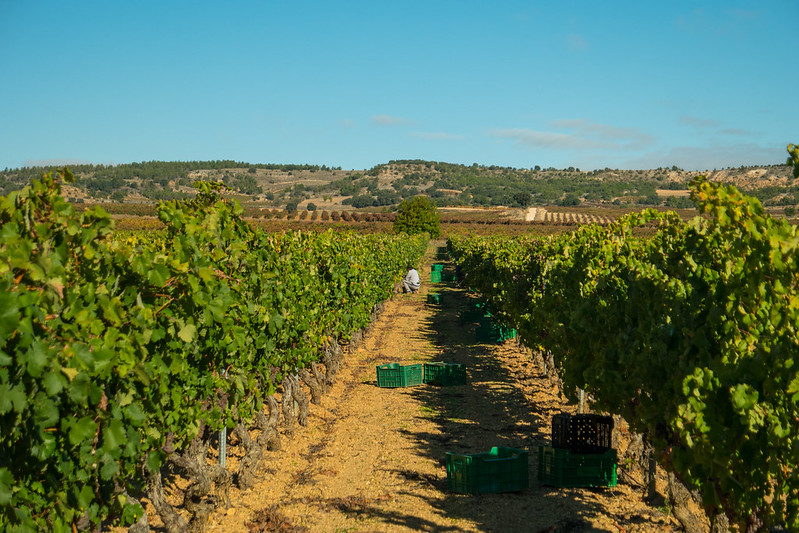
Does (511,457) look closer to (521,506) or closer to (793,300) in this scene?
(521,506)

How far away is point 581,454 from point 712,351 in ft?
9.30

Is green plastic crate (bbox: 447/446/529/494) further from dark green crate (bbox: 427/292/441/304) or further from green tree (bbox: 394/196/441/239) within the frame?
green tree (bbox: 394/196/441/239)

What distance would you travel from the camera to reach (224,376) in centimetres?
709

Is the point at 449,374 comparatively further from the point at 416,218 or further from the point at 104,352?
the point at 416,218

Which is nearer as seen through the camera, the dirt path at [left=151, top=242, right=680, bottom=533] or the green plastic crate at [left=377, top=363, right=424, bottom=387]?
the dirt path at [left=151, top=242, right=680, bottom=533]

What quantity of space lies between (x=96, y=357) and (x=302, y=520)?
373 centimetres

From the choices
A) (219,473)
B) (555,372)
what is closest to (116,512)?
(219,473)

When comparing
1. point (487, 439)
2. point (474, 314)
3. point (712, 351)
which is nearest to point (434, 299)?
point (474, 314)

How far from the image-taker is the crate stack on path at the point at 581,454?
754 centimetres

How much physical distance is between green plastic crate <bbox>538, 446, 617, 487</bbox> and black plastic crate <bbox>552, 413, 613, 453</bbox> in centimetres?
9

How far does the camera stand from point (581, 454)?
7535mm

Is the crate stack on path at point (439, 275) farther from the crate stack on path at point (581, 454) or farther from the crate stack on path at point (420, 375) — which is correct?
the crate stack on path at point (581, 454)

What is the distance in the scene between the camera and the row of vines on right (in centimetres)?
395

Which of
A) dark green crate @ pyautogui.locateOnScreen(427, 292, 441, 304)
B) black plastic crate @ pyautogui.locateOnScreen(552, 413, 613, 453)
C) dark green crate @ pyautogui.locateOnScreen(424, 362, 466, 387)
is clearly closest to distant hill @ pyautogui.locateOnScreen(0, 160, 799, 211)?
dark green crate @ pyautogui.locateOnScreen(427, 292, 441, 304)
